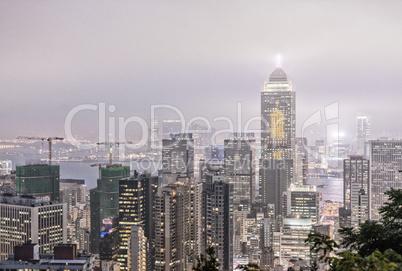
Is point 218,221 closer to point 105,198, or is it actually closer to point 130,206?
point 130,206

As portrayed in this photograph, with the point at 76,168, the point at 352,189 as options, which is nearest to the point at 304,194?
the point at 352,189

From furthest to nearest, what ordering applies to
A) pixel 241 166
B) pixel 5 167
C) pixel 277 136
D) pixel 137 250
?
pixel 277 136
pixel 241 166
pixel 5 167
pixel 137 250

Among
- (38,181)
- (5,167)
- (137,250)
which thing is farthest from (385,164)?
(5,167)

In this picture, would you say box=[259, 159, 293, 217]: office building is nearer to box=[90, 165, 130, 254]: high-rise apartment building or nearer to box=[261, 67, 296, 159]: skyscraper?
box=[261, 67, 296, 159]: skyscraper

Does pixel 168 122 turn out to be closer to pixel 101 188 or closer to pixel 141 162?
pixel 141 162

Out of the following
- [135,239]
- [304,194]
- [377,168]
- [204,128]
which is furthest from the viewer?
[204,128]

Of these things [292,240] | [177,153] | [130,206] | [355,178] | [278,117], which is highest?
[278,117]

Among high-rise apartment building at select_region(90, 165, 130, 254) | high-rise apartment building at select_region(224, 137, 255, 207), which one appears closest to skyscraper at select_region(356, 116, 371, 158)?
high-rise apartment building at select_region(224, 137, 255, 207)
